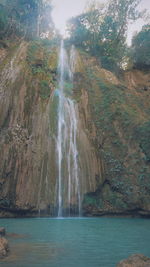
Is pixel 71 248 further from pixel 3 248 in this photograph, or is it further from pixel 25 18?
pixel 25 18

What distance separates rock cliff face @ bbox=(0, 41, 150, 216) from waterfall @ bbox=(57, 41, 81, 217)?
1.09 ft

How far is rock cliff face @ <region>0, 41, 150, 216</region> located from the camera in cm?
1880

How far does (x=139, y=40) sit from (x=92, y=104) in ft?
34.7

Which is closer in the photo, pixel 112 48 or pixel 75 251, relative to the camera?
pixel 75 251

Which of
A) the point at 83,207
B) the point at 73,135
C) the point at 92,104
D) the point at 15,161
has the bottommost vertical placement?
the point at 83,207

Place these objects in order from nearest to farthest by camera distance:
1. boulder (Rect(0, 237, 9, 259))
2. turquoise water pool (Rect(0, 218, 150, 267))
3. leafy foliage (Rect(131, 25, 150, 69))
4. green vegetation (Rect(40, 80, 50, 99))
→ turquoise water pool (Rect(0, 218, 150, 267)), boulder (Rect(0, 237, 9, 259)), green vegetation (Rect(40, 80, 50, 99)), leafy foliage (Rect(131, 25, 150, 69))

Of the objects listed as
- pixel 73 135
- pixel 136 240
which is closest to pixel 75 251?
pixel 136 240

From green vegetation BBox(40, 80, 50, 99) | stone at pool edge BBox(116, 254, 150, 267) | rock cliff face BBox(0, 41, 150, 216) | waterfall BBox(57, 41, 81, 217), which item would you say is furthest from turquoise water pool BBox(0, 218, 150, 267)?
green vegetation BBox(40, 80, 50, 99)

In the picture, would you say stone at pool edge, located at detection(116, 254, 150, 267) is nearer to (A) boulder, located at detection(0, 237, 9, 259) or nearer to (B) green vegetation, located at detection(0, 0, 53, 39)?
(A) boulder, located at detection(0, 237, 9, 259)

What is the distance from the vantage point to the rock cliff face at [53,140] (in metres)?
18.8

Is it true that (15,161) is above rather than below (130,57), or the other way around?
below

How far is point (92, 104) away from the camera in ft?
76.9

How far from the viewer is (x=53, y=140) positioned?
20.2m

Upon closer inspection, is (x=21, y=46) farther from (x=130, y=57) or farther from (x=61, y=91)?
(x=130, y=57)
